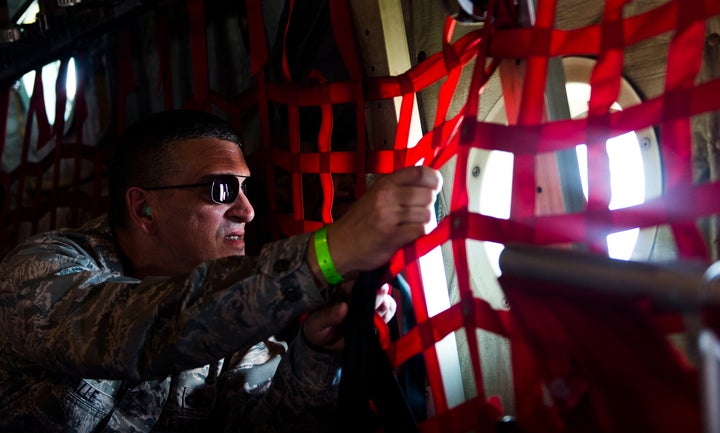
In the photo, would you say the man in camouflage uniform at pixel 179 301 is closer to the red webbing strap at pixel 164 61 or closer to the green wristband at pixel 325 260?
the green wristband at pixel 325 260

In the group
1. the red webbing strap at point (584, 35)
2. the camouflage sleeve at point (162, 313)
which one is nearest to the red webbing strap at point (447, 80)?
the red webbing strap at point (584, 35)

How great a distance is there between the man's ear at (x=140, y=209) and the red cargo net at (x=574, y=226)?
30.3 inches

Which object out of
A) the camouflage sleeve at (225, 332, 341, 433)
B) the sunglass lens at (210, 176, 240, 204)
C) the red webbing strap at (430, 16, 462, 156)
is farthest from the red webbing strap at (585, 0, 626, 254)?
the sunglass lens at (210, 176, 240, 204)

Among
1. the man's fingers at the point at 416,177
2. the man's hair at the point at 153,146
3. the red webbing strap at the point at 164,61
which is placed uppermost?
the red webbing strap at the point at 164,61

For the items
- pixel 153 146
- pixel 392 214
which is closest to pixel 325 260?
pixel 392 214

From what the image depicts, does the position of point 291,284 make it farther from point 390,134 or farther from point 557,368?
point 390,134

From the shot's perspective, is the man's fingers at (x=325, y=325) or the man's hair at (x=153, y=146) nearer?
the man's fingers at (x=325, y=325)

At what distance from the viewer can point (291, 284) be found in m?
1.42

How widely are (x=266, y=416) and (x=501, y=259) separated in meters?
1.08

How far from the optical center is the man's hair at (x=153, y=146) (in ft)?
7.02

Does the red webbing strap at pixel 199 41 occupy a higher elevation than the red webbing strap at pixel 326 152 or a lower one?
higher

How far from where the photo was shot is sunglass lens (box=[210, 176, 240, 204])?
206 centimetres

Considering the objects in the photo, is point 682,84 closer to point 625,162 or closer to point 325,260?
point 625,162

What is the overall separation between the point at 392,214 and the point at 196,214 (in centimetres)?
90
